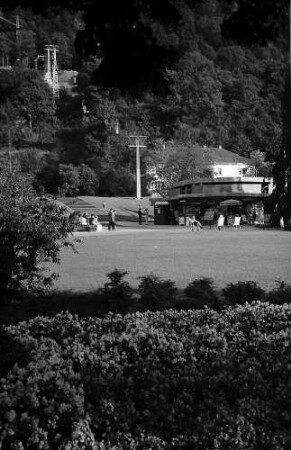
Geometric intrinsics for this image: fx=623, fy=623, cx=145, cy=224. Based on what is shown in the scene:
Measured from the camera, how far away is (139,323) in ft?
17.3

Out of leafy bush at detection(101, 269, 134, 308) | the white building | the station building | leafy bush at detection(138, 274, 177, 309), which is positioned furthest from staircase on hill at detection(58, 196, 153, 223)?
leafy bush at detection(138, 274, 177, 309)

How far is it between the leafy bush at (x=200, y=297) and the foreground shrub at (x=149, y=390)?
2.00m

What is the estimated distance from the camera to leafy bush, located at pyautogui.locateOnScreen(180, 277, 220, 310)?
722 centimetres

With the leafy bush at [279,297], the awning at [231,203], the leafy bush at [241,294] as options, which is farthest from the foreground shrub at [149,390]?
the awning at [231,203]

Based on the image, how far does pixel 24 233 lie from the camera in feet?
23.3

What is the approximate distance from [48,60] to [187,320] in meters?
2.72

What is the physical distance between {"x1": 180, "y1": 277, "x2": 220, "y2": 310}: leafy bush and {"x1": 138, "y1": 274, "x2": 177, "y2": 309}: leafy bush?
8.7 inches

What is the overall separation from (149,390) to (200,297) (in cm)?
408

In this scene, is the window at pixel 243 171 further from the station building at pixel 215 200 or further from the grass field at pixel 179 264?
the grass field at pixel 179 264

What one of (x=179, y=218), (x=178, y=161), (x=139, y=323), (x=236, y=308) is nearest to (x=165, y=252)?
(x=236, y=308)

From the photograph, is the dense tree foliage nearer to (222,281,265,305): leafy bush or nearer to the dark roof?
(222,281,265,305): leafy bush

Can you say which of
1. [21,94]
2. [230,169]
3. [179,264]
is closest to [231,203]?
[230,169]

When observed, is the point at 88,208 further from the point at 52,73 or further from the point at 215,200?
the point at 52,73

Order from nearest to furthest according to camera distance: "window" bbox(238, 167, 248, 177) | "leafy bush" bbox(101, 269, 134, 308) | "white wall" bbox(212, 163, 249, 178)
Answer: "leafy bush" bbox(101, 269, 134, 308)
"white wall" bbox(212, 163, 249, 178)
"window" bbox(238, 167, 248, 177)
